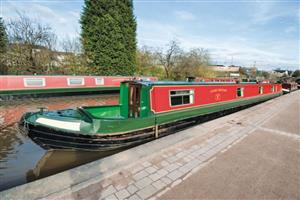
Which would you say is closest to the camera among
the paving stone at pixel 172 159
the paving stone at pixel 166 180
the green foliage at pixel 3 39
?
the paving stone at pixel 166 180

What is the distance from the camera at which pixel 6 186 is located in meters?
3.31

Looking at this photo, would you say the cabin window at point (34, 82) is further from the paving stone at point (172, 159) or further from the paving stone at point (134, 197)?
the paving stone at point (134, 197)

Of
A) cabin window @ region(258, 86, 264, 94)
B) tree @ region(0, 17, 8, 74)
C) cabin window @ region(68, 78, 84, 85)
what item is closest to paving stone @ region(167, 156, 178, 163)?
cabin window @ region(68, 78, 84, 85)

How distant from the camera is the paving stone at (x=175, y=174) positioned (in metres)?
2.70

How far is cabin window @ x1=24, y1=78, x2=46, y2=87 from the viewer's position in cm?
1046

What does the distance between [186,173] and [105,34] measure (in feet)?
54.8

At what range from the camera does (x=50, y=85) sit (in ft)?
37.0

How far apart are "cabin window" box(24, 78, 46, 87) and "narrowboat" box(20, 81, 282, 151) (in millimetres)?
6744

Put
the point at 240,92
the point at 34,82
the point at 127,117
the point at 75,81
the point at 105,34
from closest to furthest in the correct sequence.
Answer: the point at 127,117, the point at 240,92, the point at 34,82, the point at 75,81, the point at 105,34

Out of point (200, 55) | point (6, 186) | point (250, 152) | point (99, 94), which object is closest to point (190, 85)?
point (250, 152)

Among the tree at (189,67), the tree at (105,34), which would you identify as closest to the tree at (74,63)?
the tree at (105,34)

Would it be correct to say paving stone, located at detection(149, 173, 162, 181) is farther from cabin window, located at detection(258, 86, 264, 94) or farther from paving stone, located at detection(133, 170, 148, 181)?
cabin window, located at detection(258, 86, 264, 94)

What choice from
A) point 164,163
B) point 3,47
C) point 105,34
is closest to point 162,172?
point 164,163

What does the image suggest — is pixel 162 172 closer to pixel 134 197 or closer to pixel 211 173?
pixel 134 197
